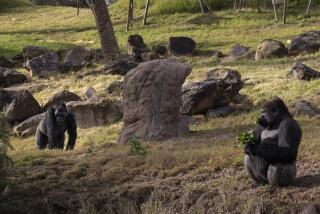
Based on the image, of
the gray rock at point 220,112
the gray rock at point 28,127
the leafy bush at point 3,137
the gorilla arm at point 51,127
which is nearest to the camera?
the leafy bush at point 3,137

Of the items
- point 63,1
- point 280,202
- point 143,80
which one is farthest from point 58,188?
point 63,1

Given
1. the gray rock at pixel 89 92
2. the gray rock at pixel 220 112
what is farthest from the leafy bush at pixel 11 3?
the gray rock at pixel 220 112

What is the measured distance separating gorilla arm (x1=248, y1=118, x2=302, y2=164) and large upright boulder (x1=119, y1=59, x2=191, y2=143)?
243 inches

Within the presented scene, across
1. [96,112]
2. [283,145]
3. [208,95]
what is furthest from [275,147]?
[96,112]

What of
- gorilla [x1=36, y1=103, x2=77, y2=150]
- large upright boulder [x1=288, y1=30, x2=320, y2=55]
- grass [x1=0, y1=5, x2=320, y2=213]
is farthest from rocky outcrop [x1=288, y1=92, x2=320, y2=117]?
large upright boulder [x1=288, y1=30, x2=320, y2=55]

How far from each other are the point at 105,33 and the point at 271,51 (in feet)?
21.7

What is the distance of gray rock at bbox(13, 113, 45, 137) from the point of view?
18828 mm

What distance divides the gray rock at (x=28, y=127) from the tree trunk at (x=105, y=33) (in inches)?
284

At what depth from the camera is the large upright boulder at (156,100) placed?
14906 millimetres

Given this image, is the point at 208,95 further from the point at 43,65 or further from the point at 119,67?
the point at 43,65

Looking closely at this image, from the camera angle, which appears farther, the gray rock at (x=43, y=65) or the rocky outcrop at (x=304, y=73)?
the gray rock at (x=43, y=65)

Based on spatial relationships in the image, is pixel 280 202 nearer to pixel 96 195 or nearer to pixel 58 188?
pixel 96 195

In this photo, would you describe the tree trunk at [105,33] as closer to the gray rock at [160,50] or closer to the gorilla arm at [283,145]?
the gray rock at [160,50]

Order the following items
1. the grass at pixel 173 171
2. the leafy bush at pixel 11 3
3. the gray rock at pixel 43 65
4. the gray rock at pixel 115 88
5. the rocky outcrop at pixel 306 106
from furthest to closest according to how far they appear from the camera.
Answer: the leafy bush at pixel 11 3 < the gray rock at pixel 43 65 < the gray rock at pixel 115 88 < the rocky outcrop at pixel 306 106 < the grass at pixel 173 171
